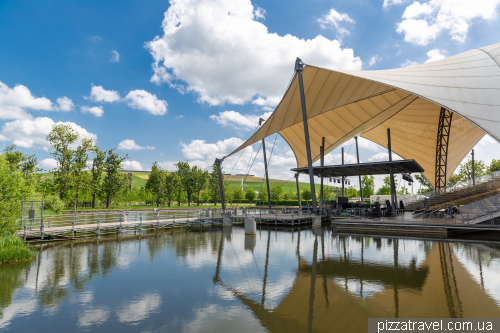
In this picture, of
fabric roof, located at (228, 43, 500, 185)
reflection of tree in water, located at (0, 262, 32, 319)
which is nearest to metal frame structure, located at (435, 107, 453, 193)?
fabric roof, located at (228, 43, 500, 185)

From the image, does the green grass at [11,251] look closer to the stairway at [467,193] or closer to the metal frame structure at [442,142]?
the stairway at [467,193]

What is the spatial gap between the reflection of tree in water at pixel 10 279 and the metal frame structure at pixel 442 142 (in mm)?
37422

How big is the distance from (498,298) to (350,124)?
26503 mm

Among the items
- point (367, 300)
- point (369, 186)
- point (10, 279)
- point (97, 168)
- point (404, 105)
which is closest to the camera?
point (367, 300)

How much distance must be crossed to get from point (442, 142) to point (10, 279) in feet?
141

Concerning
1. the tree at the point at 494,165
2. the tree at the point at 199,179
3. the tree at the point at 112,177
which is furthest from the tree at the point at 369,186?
the tree at the point at 112,177

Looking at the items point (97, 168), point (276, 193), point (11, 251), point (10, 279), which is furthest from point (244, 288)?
point (276, 193)

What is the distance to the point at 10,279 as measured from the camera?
9.22 m

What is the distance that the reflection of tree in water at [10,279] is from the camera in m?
7.43

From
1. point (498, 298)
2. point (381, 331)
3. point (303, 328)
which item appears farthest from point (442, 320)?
point (303, 328)

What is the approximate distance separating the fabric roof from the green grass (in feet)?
59.6

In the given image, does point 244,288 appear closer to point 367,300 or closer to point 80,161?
point 367,300

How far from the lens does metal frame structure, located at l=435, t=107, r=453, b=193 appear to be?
32.0 metres

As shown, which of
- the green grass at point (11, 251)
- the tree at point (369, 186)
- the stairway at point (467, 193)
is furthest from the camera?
the tree at point (369, 186)
